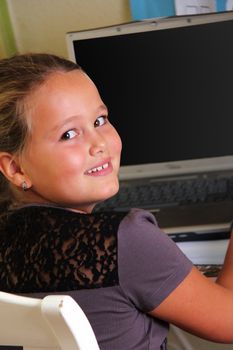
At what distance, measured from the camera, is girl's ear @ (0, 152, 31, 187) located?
0.77 m

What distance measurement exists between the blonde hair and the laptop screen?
48cm

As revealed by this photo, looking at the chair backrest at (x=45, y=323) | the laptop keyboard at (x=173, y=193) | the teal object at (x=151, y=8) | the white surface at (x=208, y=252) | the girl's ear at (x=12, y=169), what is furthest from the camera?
the teal object at (x=151, y=8)

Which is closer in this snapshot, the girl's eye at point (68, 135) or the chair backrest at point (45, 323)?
the chair backrest at point (45, 323)

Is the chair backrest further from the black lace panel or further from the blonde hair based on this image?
the blonde hair

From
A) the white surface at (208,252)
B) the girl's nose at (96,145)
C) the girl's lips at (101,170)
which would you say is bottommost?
the white surface at (208,252)

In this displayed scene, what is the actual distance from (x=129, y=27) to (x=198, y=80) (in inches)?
7.9

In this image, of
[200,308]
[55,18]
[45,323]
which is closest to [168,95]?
[55,18]

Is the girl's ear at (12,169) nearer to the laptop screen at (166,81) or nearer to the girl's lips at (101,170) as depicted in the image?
the girl's lips at (101,170)

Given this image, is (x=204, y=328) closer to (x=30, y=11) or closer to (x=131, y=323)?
(x=131, y=323)

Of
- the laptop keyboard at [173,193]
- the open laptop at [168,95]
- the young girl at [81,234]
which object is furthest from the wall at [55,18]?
the young girl at [81,234]

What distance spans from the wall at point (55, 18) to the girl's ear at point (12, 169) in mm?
778

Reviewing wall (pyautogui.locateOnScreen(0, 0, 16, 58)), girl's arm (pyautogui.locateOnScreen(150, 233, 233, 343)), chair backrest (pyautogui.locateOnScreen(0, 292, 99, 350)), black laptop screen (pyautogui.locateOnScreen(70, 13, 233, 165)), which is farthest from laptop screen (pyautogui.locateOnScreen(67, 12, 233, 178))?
chair backrest (pyautogui.locateOnScreen(0, 292, 99, 350))

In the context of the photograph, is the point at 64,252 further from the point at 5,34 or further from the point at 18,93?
the point at 5,34

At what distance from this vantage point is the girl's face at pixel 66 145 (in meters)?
0.73
